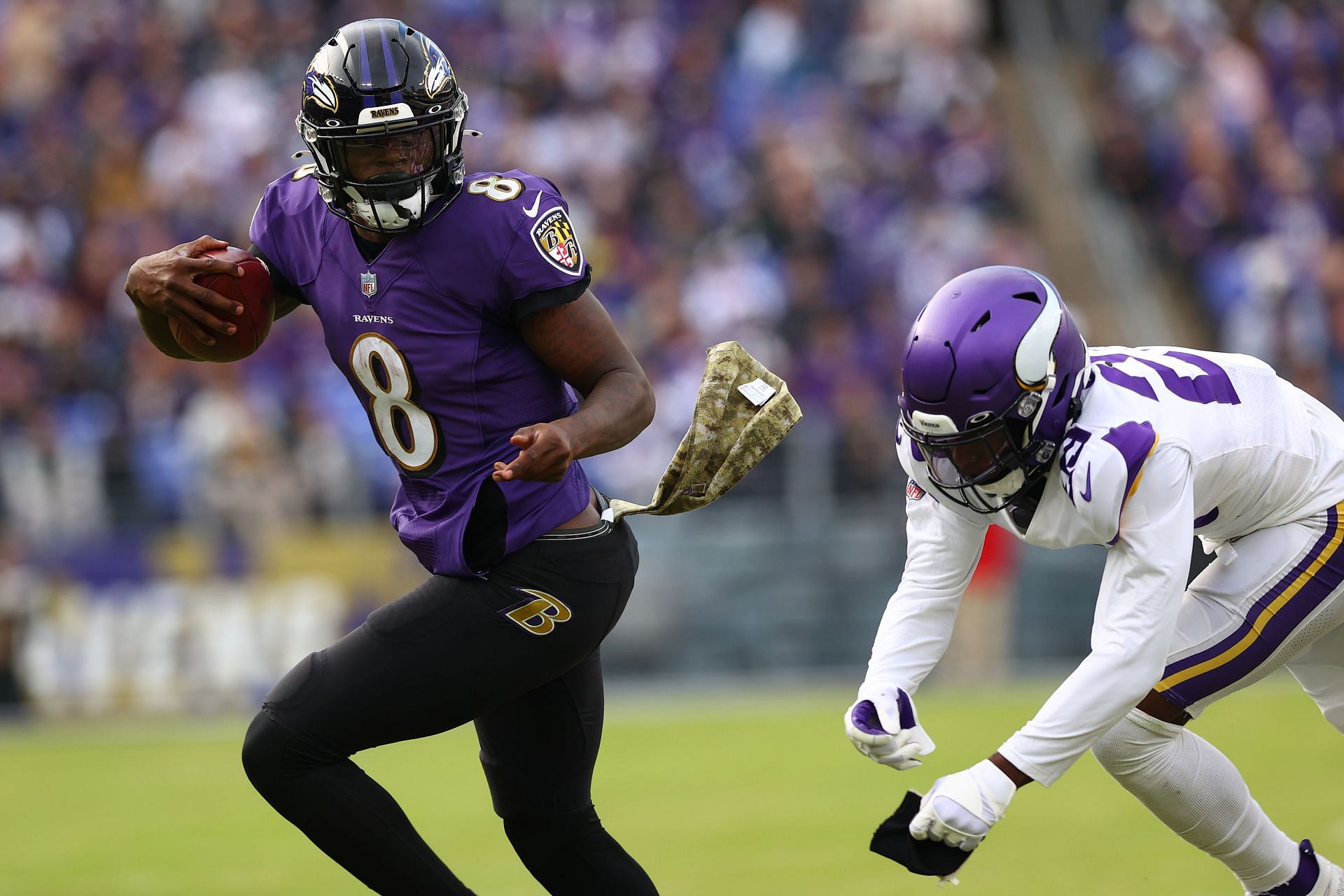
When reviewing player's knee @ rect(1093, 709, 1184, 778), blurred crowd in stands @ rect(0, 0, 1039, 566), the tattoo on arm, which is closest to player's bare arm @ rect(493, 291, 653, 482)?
the tattoo on arm

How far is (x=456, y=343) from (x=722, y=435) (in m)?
0.68

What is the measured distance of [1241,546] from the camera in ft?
12.5

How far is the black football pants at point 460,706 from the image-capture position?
11.1 feet

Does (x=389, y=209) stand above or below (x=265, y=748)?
above

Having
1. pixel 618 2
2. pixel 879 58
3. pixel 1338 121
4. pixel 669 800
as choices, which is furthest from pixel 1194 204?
pixel 669 800

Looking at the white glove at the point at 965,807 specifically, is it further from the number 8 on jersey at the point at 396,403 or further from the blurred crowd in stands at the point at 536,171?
the blurred crowd in stands at the point at 536,171

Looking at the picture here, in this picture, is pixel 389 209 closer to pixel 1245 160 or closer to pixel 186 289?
pixel 186 289

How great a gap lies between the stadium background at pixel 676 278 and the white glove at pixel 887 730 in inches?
177

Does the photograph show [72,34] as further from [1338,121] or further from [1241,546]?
[1241,546]

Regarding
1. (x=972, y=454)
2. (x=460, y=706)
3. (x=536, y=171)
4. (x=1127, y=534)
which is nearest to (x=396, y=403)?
(x=460, y=706)

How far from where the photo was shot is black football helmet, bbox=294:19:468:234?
11.2ft

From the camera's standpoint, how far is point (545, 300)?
3426 mm

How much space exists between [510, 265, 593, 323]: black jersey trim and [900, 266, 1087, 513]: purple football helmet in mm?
720

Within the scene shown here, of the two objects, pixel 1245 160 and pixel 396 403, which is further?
pixel 1245 160
